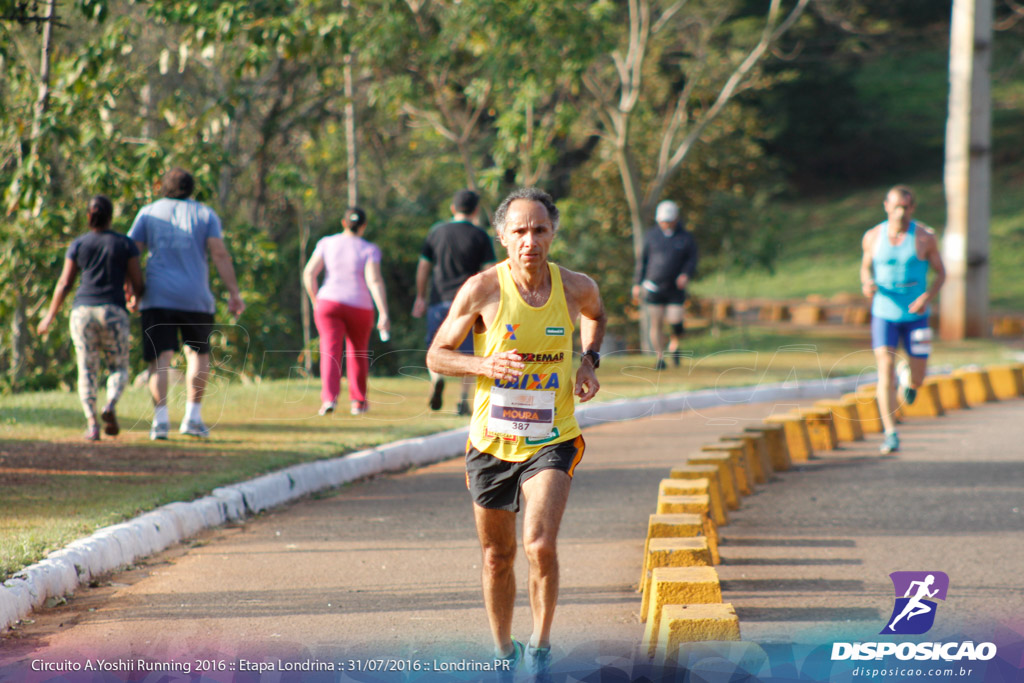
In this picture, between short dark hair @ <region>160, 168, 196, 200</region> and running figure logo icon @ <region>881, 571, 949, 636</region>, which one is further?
short dark hair @ <region>160, 168, 196, 200</region>

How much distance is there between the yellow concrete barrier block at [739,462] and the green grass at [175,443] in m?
2.77

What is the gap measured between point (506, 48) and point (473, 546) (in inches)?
405

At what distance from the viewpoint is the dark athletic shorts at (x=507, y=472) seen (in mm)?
4438

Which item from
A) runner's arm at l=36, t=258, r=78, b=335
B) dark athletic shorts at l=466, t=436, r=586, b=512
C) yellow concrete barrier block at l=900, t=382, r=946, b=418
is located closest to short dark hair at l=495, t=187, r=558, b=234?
dark athletic shorts at l=466, t=436, r=586, b=512

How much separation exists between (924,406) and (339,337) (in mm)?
6245

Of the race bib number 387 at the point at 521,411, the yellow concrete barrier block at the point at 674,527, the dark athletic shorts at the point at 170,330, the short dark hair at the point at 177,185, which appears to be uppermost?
the short dark hair at the point at 177,185

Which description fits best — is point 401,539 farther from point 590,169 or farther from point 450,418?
point 590,169

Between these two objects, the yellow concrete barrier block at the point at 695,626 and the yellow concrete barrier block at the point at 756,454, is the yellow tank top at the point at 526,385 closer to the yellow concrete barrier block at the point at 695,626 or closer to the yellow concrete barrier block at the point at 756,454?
the yellow concrete barrier block at the point at 695,626

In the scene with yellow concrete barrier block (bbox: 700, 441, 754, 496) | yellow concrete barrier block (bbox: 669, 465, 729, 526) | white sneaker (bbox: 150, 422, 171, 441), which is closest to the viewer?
yellow concrete barrier block (bbox: 669, 465, 729, 526)

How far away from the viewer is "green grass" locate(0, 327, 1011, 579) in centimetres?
→ 668

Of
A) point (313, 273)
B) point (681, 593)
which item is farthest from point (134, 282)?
point (681, 593)

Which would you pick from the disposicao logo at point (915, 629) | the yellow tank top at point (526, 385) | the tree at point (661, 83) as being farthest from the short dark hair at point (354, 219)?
the tree at point (661, 83)

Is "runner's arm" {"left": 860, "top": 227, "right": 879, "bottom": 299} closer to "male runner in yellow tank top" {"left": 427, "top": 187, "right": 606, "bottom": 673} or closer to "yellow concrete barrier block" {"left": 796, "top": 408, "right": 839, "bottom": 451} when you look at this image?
"yellow concrete barrier block" {"left": 796, "top": 408, "right": 839, "bottom": 451}

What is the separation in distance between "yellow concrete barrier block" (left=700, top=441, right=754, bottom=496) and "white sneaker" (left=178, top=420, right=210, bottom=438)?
380 cm
